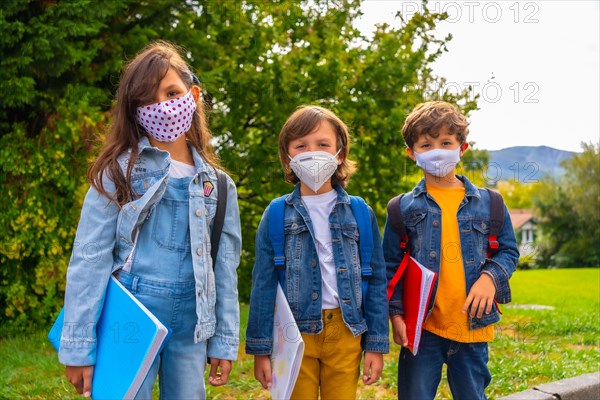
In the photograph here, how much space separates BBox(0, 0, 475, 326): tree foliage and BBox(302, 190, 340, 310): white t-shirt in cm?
351

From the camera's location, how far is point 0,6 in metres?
5.93

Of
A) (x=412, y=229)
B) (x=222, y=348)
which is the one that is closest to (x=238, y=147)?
(x=412, y=229)

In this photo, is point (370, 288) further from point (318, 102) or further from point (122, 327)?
point (318, 102)

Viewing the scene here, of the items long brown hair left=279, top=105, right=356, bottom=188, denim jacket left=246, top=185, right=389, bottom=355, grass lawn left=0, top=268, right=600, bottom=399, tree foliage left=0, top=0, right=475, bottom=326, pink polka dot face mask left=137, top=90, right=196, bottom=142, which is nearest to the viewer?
pink polka dot face mask left=137, top=90, right=196, bottom=142

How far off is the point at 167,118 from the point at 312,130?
0.69m

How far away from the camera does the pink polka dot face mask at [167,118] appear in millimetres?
2662

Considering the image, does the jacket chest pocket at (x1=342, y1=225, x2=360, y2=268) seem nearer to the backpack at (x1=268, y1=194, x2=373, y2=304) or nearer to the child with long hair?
the backpack at (x1=268, y1=194, x2=373, y2=304)

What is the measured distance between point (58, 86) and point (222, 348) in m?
4.95

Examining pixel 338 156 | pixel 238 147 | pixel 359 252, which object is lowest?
pixel 359 252

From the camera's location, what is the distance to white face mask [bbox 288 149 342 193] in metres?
2.95

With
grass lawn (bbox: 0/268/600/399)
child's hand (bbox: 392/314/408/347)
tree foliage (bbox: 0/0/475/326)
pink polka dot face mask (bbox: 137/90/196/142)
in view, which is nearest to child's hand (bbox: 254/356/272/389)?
child's hand (bbox: 392/314/408/347)

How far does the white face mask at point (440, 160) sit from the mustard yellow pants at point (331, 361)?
861mm

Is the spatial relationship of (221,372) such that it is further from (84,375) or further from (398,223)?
(398,223)

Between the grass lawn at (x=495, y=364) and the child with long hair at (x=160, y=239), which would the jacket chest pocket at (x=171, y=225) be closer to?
the child with long hair at (x=160, y=239)
